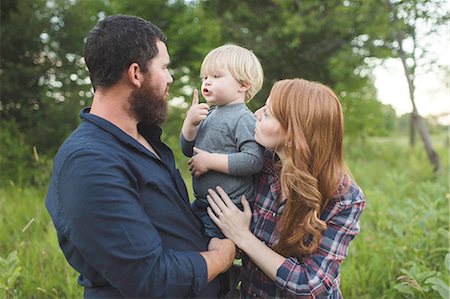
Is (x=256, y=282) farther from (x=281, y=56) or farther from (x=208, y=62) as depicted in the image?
(x=281, y=56)

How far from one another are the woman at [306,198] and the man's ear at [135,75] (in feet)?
1.81

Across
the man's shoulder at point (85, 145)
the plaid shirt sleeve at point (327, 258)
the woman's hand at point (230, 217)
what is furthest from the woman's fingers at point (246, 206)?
the man's shoulder at point (85, 145)

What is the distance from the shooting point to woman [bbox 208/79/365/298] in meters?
1.87

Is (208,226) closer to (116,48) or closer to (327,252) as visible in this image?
(327,252)

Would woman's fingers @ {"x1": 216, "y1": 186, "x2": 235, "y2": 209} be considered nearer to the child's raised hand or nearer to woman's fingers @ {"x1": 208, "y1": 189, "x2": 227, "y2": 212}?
woman's fingers @ {"x1": 208, "y1": 189, "x2": 227, "y2": 212}

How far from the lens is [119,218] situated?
153cm

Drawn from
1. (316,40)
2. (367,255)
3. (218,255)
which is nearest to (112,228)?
(218,255)

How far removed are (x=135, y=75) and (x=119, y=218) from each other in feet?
2.01

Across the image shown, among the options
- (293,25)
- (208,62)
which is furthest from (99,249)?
(293,25)

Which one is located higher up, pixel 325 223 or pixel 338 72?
pixel 338 72

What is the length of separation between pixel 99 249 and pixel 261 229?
81 centimetres

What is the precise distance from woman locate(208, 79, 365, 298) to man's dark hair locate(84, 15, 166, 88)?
57cm

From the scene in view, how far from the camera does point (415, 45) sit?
964 centimetres

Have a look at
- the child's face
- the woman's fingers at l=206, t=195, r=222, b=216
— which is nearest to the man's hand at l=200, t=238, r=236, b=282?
the woman's fingers at l=206, t=195, r=222, b=216
